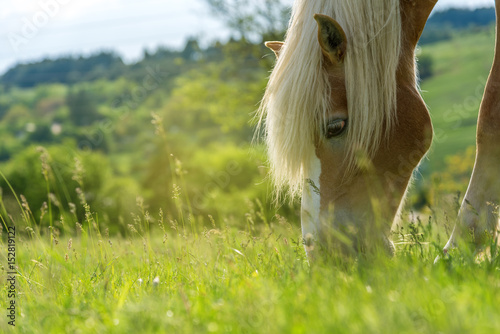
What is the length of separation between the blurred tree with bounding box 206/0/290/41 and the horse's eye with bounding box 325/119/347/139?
17417 millimetres

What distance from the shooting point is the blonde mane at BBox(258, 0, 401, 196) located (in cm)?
271

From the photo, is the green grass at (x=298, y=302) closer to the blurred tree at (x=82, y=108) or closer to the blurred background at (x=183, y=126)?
the blurred background at (x=183, y=126)

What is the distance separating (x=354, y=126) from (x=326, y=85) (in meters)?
0.30

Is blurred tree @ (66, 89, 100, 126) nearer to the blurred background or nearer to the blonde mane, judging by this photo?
the blurred background

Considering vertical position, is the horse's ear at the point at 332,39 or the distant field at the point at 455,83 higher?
the horse's ear at the point at 332,39

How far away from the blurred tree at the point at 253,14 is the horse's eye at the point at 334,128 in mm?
17417

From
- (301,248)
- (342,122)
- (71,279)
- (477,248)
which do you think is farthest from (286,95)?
(71,279)

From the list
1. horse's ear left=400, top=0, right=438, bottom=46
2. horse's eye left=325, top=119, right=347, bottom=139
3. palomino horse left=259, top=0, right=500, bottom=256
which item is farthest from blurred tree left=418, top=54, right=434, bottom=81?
horse's eye left=325, top=119, right=347, bottom=139

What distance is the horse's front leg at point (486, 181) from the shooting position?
256 cm

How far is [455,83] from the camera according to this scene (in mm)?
67500

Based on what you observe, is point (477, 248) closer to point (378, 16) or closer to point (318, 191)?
point (318, 191)

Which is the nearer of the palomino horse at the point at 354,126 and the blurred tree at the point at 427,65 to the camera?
the palomino horse at the point at 354,126

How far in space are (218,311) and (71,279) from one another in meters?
1.55

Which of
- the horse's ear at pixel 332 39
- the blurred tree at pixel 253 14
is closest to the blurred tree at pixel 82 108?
the blurred tree at pixel 253 14
